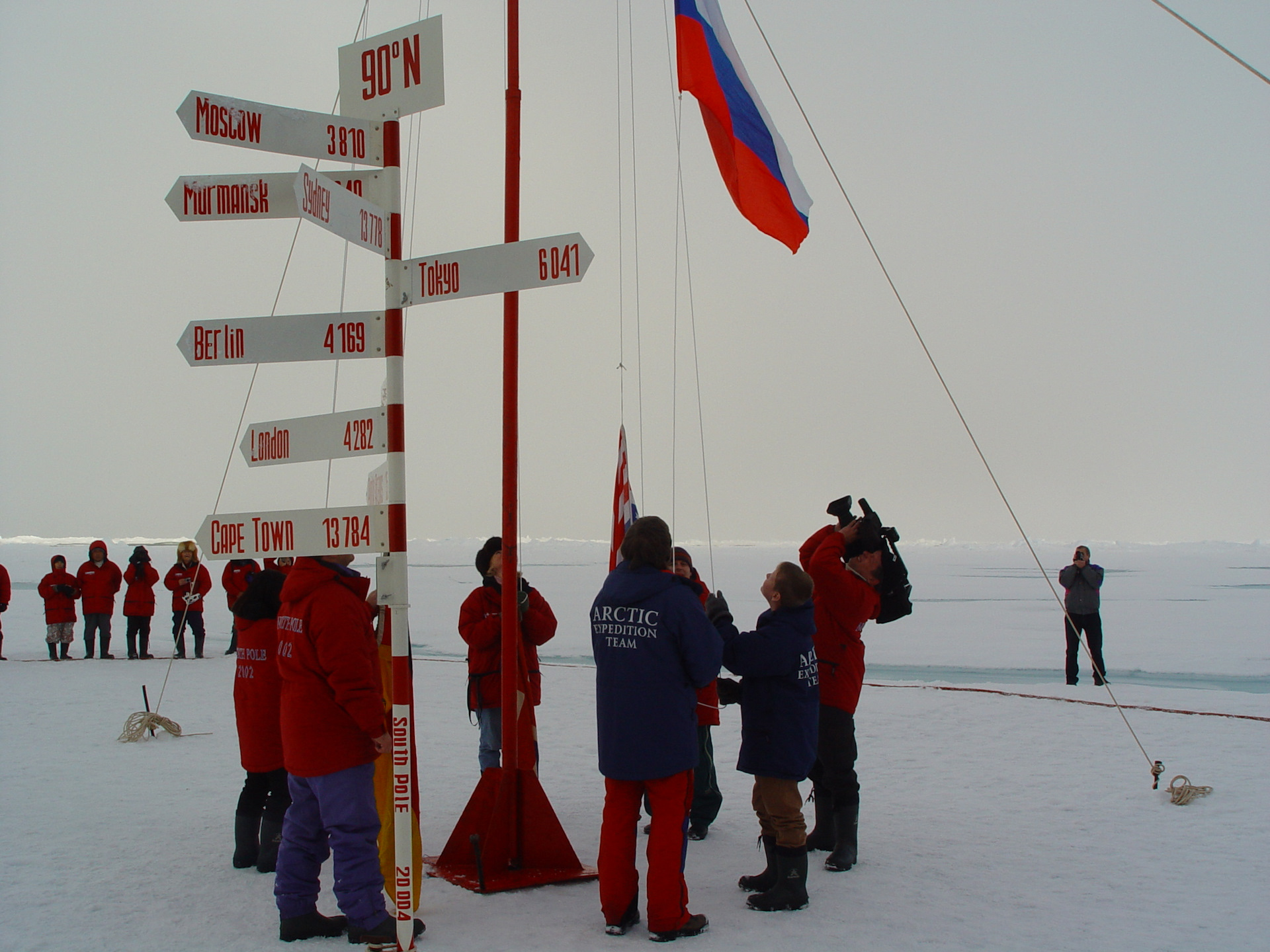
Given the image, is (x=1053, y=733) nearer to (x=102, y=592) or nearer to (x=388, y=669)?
(x=388, y=669)

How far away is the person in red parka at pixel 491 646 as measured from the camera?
5.42m

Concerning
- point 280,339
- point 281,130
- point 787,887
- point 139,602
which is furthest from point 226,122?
point 139,602

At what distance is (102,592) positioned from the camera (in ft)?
46.6

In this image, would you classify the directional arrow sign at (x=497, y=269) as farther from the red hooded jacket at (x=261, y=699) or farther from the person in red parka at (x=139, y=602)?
the person in red parka at (x=139, y=602)

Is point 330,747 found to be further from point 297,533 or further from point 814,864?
point 814,864

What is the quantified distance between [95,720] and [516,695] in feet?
21.0

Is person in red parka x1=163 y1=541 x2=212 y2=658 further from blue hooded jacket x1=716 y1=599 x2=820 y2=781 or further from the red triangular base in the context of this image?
blue hooded jacket x1=716 y1=599 x2=820 y2=781

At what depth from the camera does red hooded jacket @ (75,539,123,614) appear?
14.0 m

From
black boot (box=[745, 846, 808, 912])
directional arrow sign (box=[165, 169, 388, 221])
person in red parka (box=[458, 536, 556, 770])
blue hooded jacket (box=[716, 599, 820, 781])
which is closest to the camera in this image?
directional arrow sign (box=[165, 169, 388, 221])

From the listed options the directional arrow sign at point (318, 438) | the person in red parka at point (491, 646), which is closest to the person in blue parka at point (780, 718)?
the person in red parka at point (491, 646)

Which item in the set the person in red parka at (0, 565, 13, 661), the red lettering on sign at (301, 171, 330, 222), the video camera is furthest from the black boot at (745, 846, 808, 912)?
the person in red parka at (0, 565, 13, 661)

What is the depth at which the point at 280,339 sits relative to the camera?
3580 millimetres

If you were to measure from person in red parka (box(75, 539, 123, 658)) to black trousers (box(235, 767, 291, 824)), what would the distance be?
35.4ft

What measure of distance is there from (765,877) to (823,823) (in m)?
0.88
